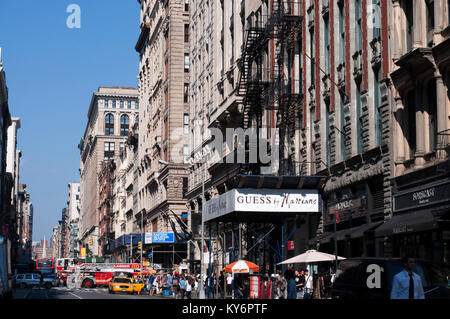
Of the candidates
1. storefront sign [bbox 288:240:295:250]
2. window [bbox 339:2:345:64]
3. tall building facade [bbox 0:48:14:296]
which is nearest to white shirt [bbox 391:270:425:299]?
tall building facade [bbox 0:48:14:296]

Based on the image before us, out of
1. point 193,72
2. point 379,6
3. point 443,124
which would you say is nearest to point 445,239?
point 443,124

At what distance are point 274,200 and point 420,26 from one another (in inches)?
565

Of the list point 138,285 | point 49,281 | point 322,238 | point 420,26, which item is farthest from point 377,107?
point 49,281

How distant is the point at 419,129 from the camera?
30.3 m

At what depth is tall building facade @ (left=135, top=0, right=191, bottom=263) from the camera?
91562mm

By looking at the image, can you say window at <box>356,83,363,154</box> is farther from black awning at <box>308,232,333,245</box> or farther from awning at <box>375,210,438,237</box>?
awning at <box>375,210,438,237</box>

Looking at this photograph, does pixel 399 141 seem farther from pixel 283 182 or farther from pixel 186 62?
pixel 186 62

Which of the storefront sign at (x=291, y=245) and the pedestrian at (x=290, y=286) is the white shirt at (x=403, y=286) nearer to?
the pedestrian at (x=290, y=286)

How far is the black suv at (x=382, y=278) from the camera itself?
57.5 ft

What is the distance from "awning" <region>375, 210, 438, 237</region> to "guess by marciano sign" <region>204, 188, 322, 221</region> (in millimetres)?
9337

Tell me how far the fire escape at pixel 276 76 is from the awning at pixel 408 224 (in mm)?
15250

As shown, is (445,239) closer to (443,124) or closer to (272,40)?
(443,124)

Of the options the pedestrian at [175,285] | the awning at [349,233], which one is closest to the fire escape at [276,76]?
the awning at [349,233]

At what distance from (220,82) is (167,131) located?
28798mm
